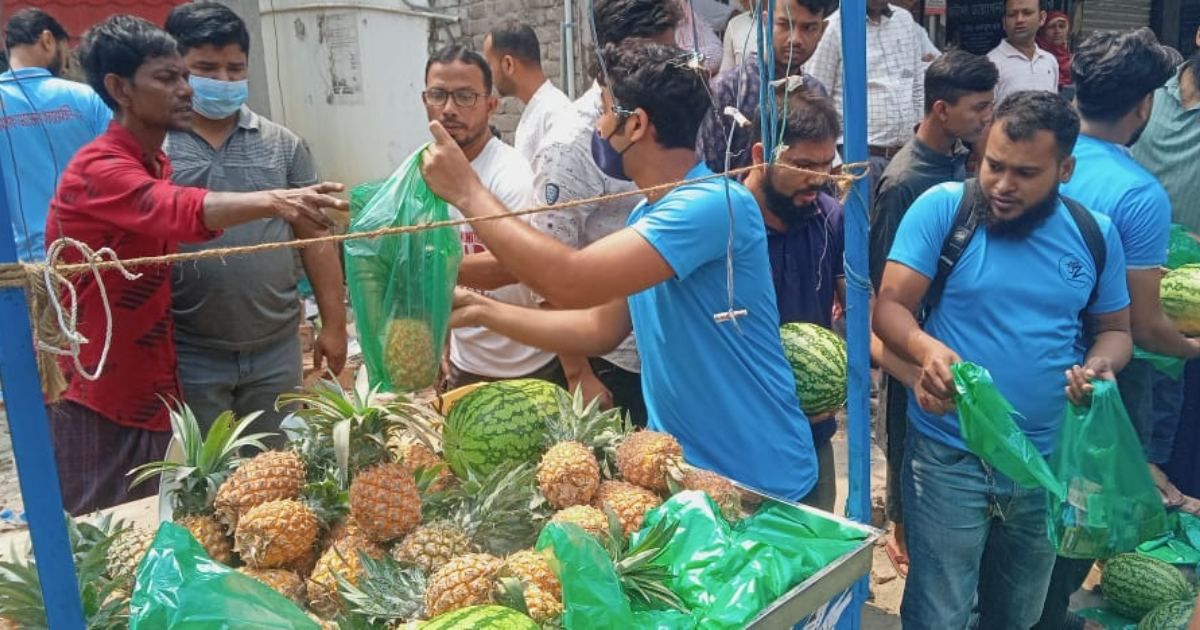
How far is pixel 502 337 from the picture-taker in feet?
12.2

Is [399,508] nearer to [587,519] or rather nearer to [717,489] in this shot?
[587,519]

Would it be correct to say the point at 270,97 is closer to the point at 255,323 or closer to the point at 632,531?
the point at 255,323

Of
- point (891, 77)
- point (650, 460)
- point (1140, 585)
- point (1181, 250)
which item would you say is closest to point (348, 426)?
point (650, 460)

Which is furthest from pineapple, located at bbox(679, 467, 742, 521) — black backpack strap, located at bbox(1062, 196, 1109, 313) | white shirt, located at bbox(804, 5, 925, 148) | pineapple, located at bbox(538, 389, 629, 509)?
white shirt, located at bbox(804, 5, 925, 148)

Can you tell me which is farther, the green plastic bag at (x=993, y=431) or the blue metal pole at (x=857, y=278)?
the green plastic bag at (x=993, y=431)

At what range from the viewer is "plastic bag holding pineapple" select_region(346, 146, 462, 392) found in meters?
2.46

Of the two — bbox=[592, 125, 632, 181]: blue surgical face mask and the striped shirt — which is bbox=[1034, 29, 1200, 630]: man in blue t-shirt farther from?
bbox=[592, 125, 632, 181]: blue surgical face mask

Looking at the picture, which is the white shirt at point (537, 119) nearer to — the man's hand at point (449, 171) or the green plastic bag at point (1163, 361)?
the man's hand at point (449, 171)

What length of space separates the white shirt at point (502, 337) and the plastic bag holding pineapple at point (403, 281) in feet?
3.83

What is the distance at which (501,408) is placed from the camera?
7.56 feet

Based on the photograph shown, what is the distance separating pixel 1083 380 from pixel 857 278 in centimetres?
92

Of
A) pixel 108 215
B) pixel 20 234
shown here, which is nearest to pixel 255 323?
pixel 108 215

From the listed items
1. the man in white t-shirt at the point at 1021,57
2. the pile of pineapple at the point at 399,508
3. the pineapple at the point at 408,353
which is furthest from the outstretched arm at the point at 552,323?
the man in white t-shirt at the point at 1021,57

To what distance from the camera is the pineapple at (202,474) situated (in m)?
1.94
